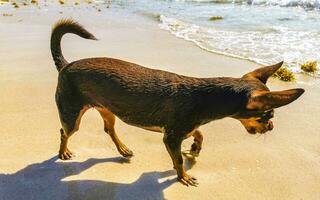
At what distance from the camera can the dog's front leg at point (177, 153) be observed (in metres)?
4.02

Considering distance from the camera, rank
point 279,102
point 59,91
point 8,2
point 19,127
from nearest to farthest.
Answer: point 279,102, point 59,91, point 19,127, point 8,2

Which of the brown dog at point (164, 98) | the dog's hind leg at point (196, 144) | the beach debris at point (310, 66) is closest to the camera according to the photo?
the brown dog at point (164, 98)

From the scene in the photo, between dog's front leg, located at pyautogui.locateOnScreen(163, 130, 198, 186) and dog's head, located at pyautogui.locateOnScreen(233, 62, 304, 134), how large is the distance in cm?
60

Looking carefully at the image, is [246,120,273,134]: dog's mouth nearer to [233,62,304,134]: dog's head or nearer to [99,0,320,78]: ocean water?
[233,62,304,134]: dog's head

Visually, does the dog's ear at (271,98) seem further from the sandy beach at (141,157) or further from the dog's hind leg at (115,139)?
the dog's hind leg at (115,139)

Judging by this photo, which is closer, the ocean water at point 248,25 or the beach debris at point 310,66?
the beach debris at point 310,66

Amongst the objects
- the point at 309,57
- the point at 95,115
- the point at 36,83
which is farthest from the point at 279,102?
the point at 309,57

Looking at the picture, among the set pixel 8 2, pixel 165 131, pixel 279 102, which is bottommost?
pixel 8 2

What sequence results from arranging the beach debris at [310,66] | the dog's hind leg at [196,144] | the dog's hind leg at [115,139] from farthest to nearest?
the beach debris at [310,66] → the dog's hind leg at [115,139] → the dog's hind leg at [196,144]

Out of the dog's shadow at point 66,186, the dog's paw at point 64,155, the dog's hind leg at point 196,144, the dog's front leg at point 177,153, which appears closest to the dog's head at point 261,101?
the dog's front leg at point 177,153

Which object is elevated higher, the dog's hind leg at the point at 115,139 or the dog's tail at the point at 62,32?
the dog's tail at the point at 62,32

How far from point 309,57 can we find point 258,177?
5.17 meters

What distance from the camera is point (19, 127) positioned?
5488mm

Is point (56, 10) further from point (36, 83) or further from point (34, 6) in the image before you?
point (36, 83)
